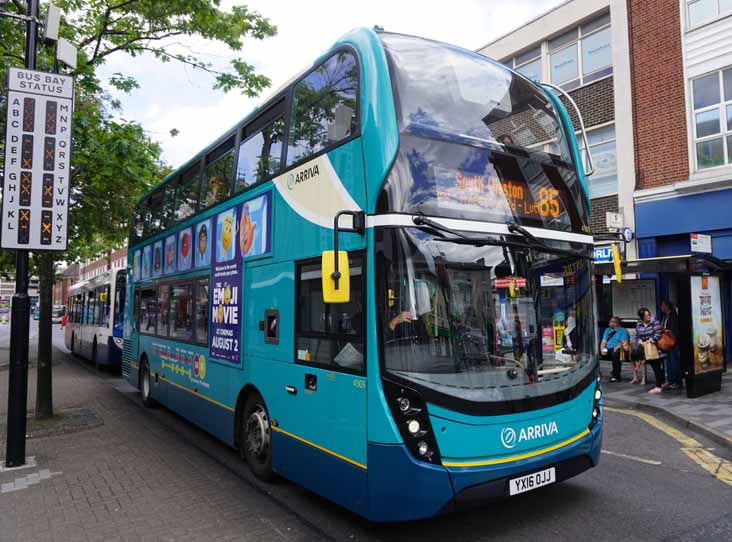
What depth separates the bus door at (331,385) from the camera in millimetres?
4027

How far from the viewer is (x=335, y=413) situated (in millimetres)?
4305

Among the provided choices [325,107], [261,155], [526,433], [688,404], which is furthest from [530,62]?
[526,433]

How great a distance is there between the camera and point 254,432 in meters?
5.73

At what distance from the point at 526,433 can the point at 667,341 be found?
305 inches

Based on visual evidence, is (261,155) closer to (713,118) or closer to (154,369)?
(154,369)

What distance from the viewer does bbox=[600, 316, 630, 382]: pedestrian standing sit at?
39.4ft

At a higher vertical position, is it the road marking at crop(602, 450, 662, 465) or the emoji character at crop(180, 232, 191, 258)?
the emoji character at crop(180, 232, 191, 258)

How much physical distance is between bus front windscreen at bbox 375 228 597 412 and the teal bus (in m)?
0.01

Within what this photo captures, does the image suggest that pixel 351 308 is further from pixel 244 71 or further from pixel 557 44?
pixel 557 44

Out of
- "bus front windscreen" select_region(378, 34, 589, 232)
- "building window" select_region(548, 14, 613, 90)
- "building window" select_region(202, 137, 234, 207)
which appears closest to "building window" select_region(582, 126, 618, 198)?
"building window" select_region(548, 14, 613, 90)

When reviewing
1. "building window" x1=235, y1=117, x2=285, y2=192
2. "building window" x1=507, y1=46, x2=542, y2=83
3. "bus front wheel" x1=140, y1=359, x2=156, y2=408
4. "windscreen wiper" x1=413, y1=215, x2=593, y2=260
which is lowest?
"bus front wheel" x1=140, y1=359, x2=156, y2=408

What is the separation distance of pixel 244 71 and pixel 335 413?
7.31m

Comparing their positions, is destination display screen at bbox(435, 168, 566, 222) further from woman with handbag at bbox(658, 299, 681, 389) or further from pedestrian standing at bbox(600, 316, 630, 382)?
pedestrian standing at bbox(600, 316, 630, 382)

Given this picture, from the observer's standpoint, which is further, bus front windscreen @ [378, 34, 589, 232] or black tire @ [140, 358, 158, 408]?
black tire @ [140, 358, 158, 408]
